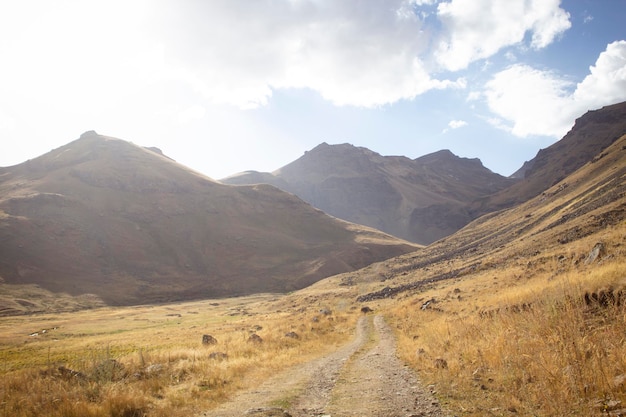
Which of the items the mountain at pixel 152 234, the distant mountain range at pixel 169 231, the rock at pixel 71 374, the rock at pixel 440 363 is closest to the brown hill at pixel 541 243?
the distant mountain range at pixel 169 231

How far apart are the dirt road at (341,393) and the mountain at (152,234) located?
89.6 m

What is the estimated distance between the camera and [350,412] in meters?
6.93

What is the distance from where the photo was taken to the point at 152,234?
4766 inches

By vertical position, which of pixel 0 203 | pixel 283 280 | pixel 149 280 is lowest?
pixel 283 280

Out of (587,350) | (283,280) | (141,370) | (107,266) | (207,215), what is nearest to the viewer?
(587,350)

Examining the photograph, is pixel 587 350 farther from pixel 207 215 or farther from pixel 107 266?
pixel 207 215

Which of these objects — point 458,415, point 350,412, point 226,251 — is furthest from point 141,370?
point 226,251

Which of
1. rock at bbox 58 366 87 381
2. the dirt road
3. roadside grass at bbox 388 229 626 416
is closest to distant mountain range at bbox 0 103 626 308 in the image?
roadside grass at bbox 388 229 626 416

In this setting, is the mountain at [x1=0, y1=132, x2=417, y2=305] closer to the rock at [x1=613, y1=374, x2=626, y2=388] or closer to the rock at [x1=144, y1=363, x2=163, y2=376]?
the rock at [x1=144, y1=363, x2=163, y2=376]

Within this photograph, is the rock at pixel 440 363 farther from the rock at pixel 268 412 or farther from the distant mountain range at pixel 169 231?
the distant mountain range at pixel 169 231

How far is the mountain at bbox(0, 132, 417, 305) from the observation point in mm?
94312

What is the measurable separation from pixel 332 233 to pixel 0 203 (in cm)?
11421

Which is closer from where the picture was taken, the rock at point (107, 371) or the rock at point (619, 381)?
the rock at point (619, 381)

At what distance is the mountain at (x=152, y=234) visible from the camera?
A: 94.3 meters
